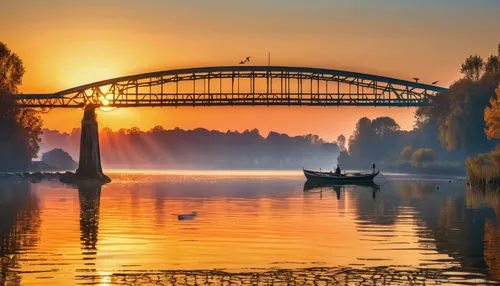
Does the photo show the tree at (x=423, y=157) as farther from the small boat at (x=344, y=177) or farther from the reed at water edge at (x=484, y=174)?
the reed at water edge at (x=484, y=174)

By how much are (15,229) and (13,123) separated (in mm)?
104917

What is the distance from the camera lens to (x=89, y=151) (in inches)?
5669

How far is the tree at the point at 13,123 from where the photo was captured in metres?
144

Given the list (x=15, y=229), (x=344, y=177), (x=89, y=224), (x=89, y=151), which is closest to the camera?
(x=15, y=229)

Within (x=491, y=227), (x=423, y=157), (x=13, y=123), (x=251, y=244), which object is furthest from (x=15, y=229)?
(x=423, y=157)

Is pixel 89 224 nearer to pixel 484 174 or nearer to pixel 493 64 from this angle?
pixel 484 174

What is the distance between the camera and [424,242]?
140 feet

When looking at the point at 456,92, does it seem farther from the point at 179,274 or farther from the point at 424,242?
the point at 179,274

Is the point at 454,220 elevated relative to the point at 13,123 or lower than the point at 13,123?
lower

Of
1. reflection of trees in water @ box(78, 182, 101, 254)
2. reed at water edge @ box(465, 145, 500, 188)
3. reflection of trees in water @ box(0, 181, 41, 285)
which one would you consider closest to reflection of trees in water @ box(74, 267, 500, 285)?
reflection of trees in water @ box(0, 181, 41, 285)

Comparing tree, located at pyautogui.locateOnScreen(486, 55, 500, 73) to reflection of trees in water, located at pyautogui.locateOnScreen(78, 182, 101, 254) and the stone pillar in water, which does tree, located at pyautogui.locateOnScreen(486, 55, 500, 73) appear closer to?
the stone pillar in water

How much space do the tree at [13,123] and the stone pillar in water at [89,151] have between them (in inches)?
456

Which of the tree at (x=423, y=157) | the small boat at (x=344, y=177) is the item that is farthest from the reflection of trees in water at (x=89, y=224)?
the tree at (x=423, y=157)

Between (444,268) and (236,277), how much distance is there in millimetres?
7407
